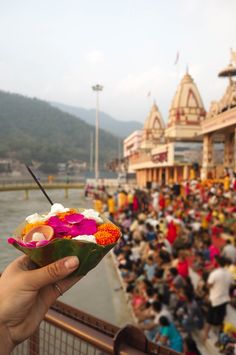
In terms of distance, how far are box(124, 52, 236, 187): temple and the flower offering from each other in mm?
14586

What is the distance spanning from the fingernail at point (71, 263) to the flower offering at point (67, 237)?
3 centimetres

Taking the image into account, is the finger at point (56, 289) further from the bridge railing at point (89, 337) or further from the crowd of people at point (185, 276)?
the crowd of people at point (185, 276)

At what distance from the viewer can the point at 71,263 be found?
3.83 ft

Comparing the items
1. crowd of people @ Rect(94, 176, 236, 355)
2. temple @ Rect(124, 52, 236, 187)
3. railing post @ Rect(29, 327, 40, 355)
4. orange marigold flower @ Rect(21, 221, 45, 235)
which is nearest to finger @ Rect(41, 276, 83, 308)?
orange marigold flower @ Rect(21, 221, 45, 235)

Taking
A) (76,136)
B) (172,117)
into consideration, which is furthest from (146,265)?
(76,136)

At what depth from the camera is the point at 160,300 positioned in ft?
17.4

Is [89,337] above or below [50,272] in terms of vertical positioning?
below

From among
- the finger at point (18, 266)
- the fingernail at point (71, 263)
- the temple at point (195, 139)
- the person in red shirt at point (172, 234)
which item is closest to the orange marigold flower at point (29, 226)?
the finger at point (18, 266)

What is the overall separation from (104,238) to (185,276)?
205 inches

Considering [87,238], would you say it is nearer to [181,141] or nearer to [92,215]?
[92,215]

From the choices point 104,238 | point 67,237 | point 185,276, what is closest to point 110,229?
point 104,238

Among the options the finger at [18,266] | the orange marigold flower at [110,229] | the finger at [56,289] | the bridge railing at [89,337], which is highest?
the orange marigold flower at [110,229]

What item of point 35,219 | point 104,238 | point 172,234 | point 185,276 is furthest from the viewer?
point 172,234

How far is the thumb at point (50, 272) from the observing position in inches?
45.3
